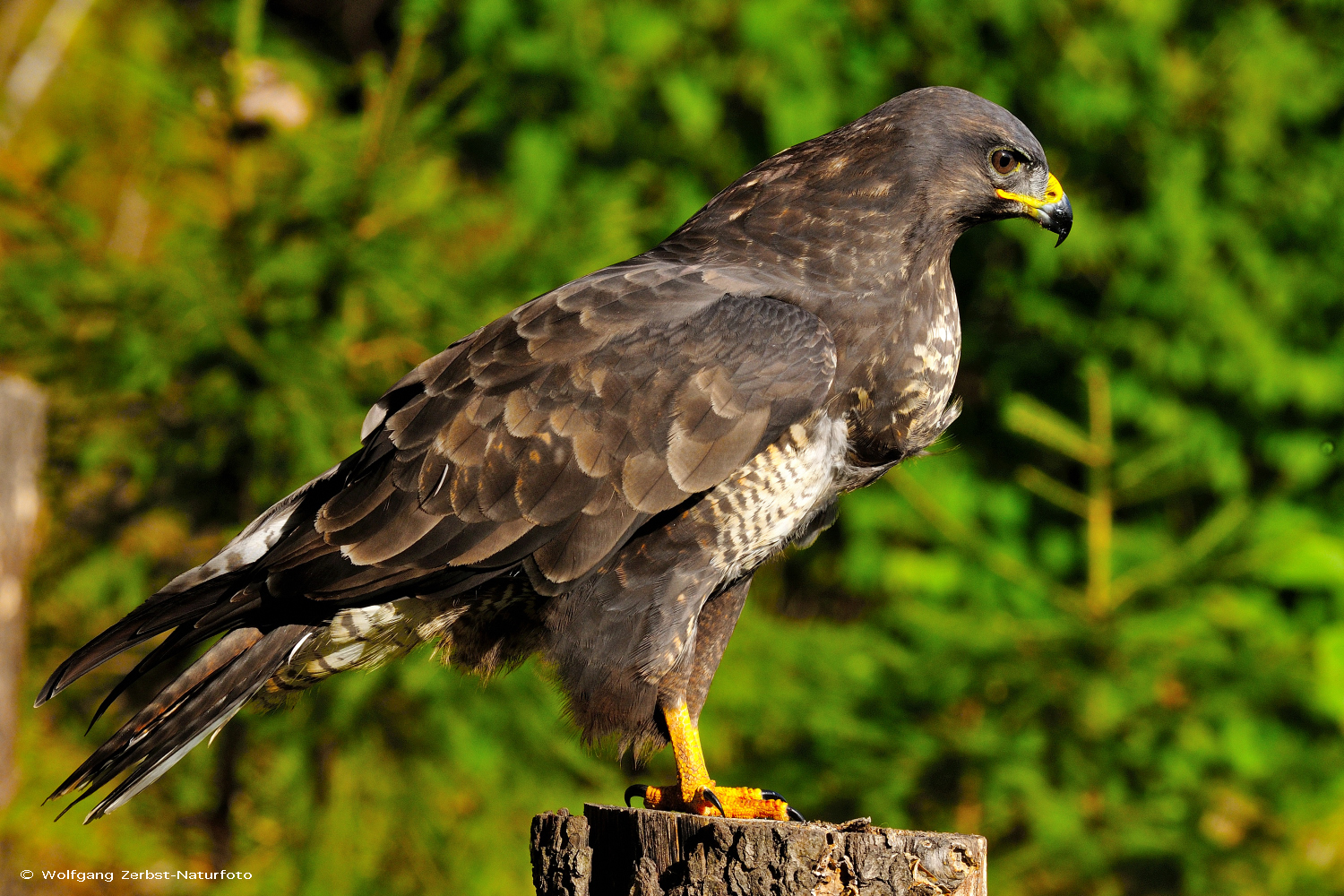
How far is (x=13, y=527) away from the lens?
4211 mm

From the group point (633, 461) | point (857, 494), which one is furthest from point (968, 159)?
point (857, 494)

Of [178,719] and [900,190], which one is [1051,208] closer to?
[900,190]

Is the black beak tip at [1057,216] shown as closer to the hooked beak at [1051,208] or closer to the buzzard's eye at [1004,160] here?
the hooked beak at [1051,208]

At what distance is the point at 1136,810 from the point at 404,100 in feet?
14.9

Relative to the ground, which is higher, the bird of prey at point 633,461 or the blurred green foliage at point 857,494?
the bird of prey at point 633,461

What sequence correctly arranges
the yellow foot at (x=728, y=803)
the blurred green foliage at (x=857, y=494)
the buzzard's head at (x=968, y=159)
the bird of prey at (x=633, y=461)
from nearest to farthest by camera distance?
1. the bird of prey at (x=633, y=461)
2. the yellow foot at (x=728, y=803)
3. the buzzard's head at (x=968, y=159)
4. the blurred green foliage at (x=857, y=494)

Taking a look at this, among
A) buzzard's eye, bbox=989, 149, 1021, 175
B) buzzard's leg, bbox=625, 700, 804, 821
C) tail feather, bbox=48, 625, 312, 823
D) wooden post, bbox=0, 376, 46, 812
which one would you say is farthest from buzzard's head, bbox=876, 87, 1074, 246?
wooden post, bbox=0, 376, 46, 812

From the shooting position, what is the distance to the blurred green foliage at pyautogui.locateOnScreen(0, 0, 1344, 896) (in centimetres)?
481

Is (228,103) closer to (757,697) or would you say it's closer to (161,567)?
(161,567)

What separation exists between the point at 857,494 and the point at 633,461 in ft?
11.5

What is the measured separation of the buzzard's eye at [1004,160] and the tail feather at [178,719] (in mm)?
2034

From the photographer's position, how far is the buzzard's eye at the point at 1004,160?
2912mm

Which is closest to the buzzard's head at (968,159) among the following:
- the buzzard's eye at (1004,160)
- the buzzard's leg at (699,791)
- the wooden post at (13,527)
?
the buzzard's eye at (1004,160)

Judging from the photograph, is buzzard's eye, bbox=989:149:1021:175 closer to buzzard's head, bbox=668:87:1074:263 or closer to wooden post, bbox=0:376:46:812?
buzzard's head, bbox=668:87:1074:263
